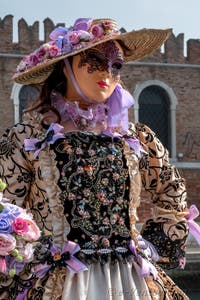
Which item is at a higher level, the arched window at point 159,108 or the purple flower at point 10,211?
the arched window at point 159,108

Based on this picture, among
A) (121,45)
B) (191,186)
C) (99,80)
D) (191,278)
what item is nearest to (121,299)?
(99,80)

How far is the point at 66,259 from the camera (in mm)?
2070

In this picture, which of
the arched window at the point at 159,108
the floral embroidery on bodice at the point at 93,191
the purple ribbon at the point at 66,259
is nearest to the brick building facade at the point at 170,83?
the arched window at the point at 159,108

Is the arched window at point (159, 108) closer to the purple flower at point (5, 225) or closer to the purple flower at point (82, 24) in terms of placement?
the purple flower at point (82, 24)

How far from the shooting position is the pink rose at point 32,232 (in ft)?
6.50

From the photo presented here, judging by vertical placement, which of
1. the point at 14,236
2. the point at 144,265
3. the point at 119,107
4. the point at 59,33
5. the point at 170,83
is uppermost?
the point at 170,83

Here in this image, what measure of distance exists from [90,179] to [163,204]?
343 mm

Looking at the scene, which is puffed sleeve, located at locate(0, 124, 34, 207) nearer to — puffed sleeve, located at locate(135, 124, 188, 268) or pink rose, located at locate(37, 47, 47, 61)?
pink rose, located at locate(37, 47, 47, 61)

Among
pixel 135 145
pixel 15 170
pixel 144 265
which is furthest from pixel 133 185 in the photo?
pixel 15 170

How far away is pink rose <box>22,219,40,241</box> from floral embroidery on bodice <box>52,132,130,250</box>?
0.47 ft

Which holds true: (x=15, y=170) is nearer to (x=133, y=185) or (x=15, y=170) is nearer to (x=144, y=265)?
(x=133, y=185)

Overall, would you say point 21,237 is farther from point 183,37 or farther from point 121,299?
point 183,37

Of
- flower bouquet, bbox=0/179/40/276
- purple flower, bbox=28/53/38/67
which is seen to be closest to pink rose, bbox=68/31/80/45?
purple flower, bbox=28/53/38/67

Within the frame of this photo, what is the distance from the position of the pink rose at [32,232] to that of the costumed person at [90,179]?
0.09 metres
